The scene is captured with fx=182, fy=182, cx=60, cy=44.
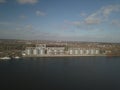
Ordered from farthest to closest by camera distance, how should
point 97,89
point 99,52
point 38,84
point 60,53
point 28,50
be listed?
point 99,52 < point 60,53 < point 28,50 < point 38,84 < point 97,89

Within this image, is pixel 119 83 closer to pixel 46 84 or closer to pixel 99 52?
pixel 46 84

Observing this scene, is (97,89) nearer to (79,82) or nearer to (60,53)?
(79,82)

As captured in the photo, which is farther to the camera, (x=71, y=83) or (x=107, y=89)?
(x=71, y=83)

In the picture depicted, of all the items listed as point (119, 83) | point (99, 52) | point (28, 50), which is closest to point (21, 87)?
point (119, 83)

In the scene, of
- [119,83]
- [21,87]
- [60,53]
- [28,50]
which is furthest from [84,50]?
[21,87]

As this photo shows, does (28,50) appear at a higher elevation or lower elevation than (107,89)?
higher

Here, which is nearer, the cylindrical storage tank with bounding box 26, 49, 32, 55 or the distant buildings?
the cylindrical storage tank with bounding box 26, 49, 32, 55

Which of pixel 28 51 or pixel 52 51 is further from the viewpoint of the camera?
pixel 52 51

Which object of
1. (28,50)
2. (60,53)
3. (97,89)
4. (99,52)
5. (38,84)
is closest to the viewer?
(97,89)

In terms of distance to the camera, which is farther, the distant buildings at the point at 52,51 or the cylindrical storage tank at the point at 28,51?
the distant buildings at the point at 52,51
